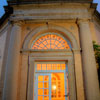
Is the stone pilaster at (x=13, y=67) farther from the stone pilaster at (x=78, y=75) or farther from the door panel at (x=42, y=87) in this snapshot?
the stone pilaster at (x=78, y=75)

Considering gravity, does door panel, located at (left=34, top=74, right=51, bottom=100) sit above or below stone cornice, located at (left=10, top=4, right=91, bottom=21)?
below

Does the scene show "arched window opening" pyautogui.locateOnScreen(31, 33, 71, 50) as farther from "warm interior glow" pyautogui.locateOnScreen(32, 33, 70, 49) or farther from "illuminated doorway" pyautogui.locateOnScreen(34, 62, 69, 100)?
"illuminated doorway" pyautogui.locateOnScreen(34, 62, 69, 100)

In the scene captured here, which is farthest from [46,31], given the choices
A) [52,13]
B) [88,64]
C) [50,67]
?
[88,64]

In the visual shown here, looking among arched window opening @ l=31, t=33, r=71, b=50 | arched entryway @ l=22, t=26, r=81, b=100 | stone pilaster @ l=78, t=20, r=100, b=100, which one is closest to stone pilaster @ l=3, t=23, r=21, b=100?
arched entryway @ l=22, t=26, r=81, b=100

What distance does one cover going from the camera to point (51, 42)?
7590 millimetres

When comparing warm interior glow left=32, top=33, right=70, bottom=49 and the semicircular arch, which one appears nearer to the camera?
the semicircular arch

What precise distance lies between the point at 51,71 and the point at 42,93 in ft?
4.17

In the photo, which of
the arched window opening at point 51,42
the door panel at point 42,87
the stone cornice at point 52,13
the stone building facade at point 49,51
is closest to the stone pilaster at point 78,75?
the stone building facade at point 49,51

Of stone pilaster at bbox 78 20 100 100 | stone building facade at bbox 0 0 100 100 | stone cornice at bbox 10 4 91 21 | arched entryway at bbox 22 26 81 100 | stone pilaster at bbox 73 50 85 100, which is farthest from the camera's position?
stone cornice at bbox 10 4 91 21

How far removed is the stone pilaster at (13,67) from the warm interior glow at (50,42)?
114cm

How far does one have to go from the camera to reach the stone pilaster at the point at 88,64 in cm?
577

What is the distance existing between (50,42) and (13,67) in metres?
2.65

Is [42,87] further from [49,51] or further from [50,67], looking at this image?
[49,51]

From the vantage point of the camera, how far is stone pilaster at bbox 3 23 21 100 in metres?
5.91
